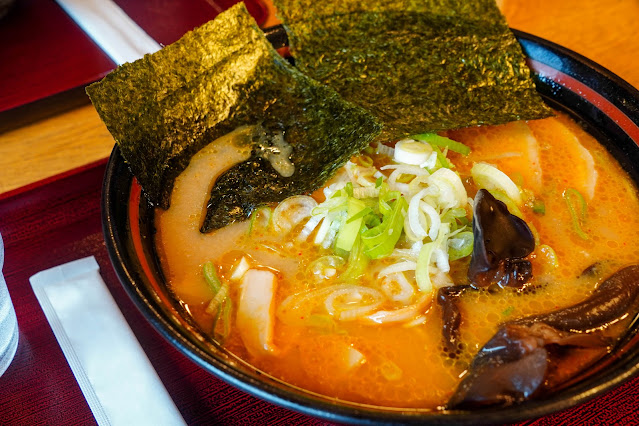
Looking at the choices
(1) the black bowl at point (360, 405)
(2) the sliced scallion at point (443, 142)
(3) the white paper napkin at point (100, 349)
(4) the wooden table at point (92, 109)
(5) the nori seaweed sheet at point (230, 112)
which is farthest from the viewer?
(4) the wooden table at point (92, 109)

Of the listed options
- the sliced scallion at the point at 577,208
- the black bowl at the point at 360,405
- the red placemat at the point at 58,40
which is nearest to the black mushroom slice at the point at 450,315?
the black bowl at the point at 360,405

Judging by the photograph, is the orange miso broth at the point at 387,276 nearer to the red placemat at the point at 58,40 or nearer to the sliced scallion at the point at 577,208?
the sliced scallion at the point at 577,208

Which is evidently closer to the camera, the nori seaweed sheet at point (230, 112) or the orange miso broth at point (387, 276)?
the orange miso broth at point (387, 276)

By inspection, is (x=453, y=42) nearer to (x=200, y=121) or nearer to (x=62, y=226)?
(x=200, y=121)

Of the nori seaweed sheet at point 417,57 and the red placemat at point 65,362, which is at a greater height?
the nori seaweed sheet at point 417,57

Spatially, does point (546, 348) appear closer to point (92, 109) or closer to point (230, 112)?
point (230, 112)

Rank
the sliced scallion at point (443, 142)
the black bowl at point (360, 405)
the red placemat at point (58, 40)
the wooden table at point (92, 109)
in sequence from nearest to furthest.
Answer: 1. the black bowl at point (360, 405)
2. the sliced scallion at point (443, 142)
3. the wooden table at point (92, 109)
4. the red placemat at point (58, 40)
